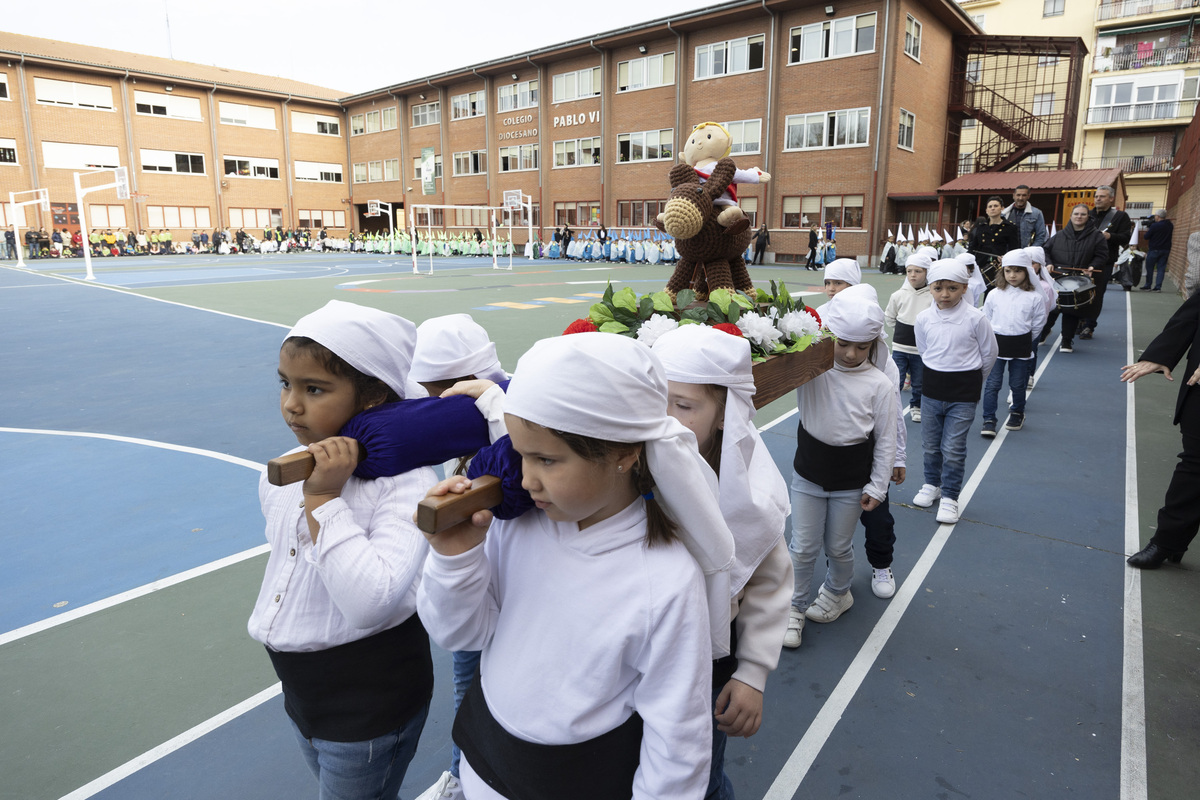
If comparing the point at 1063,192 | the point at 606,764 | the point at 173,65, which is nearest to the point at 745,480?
the point at 606,764

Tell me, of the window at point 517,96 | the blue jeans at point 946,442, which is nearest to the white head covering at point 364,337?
the blue jeans at point 946,442

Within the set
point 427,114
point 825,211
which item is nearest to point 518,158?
point 427,114

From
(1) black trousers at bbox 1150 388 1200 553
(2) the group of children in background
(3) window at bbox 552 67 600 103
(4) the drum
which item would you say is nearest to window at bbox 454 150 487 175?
(3) window at bbox 552 67 600 103

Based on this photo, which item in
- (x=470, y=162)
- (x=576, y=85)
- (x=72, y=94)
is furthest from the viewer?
(x=470, y=162)

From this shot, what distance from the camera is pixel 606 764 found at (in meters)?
1.45

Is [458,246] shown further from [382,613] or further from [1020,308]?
[382,613]

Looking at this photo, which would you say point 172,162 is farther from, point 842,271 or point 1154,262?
point 1154,262

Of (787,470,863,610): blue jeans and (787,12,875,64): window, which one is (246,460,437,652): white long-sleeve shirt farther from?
(787,12,875,64): window

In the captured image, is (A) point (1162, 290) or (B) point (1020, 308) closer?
(B) point (1020, 308)

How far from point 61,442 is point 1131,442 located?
10.5 metres

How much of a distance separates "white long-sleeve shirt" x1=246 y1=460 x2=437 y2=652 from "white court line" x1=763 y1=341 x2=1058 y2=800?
72.0 inches

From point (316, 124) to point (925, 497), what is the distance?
2147 inches

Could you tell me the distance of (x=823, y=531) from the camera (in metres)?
3.79

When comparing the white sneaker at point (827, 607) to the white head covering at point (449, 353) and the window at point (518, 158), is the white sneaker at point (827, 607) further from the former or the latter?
the window at point (518, 158)
